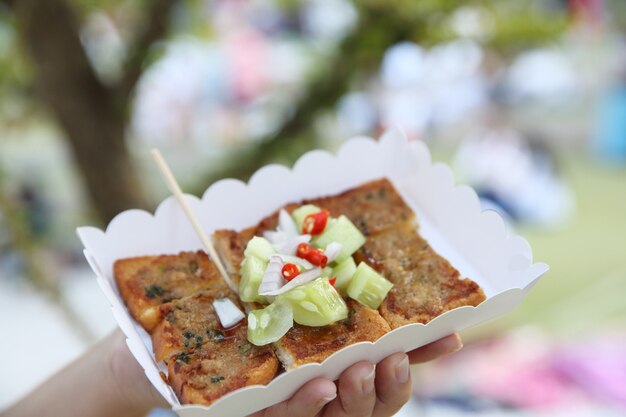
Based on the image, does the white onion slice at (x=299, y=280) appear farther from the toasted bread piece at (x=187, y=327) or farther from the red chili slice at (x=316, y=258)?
the toasted bread piece at (x=187, y=327)

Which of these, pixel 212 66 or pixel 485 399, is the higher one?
pixel 212 66

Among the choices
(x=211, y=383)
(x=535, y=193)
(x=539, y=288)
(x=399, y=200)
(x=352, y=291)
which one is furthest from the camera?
(x=535, y=193)

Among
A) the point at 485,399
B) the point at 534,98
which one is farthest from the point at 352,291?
the point at 534,98

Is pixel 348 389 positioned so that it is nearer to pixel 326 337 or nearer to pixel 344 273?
pixel 326 337

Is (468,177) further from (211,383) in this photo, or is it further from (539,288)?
(211,383)

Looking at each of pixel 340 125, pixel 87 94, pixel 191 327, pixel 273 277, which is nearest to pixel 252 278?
pixel 273 277

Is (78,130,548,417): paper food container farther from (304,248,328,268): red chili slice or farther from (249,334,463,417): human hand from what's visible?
(304,248,328,268): red chili slice
